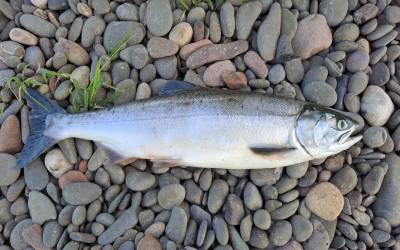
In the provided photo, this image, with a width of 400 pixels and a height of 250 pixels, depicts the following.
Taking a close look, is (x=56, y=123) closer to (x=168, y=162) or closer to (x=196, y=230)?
(x=168, y=162)

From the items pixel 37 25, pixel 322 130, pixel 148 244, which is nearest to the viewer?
pixel 322 130

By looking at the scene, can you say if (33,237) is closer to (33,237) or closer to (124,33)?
(33,237)

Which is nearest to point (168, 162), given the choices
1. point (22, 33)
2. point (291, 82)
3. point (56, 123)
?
point (56, 123)


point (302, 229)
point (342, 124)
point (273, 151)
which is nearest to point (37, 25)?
point (273, 151)

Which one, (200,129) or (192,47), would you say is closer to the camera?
(200,129)

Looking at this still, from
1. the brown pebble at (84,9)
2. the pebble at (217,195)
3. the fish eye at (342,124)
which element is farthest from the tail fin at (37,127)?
the fish eye at (342,124)

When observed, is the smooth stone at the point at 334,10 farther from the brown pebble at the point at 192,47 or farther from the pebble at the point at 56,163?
the pebble at the point at 56,163
